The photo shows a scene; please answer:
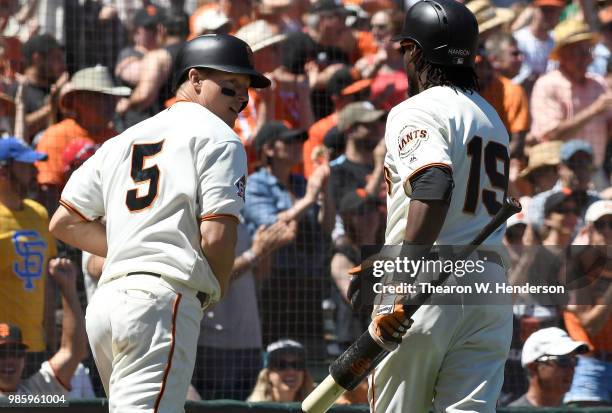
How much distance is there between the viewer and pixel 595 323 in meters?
7.29

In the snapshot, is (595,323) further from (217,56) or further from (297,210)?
(217,56)

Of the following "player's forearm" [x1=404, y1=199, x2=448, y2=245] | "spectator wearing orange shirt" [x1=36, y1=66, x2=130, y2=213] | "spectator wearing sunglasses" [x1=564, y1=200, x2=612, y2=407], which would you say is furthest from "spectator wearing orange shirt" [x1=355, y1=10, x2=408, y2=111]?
"player's forearm" [x1=404, y1=199, x2=448, y2=245]

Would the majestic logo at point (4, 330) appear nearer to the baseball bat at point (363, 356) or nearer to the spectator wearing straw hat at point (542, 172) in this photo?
the baseball bat at point (363, 356)

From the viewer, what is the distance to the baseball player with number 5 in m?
4.00

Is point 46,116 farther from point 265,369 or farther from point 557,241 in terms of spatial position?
point 557,241

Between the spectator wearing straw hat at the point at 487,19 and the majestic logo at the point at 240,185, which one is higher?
the spectator wearing straw hat at the point at 487,19

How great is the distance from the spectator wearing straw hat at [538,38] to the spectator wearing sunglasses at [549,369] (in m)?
2.92

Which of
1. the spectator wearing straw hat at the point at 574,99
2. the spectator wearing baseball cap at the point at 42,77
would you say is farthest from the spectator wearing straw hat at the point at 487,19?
the spectator wearing baseball cap at the point at 42,77

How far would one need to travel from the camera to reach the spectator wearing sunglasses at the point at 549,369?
695 cm

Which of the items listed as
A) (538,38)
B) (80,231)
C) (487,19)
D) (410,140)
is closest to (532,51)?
(538,38)

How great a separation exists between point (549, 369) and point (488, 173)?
3.05 metres

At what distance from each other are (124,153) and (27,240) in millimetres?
3013

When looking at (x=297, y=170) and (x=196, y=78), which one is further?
(x=297, y=170)

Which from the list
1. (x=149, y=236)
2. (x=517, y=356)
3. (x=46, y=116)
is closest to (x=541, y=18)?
(x=517, y=356)
